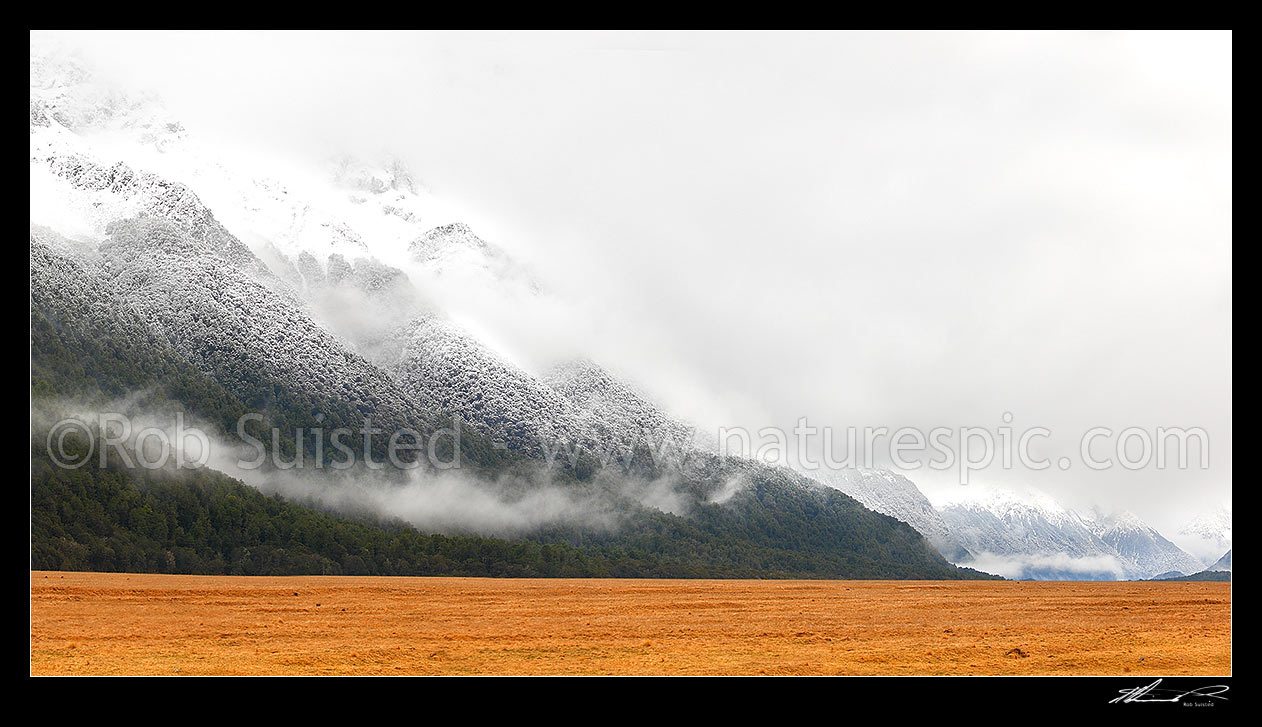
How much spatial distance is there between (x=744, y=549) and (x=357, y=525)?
115 ft

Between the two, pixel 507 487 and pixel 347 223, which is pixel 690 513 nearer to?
pixel 507 487

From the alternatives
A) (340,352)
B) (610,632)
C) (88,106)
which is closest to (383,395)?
(340,352)

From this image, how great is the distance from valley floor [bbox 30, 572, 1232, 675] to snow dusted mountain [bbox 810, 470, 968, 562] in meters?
59.2

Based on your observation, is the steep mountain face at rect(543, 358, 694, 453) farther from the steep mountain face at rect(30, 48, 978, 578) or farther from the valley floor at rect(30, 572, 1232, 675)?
the valley floor at rect(30, 572, 1232, 675)

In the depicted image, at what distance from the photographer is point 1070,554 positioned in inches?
4031
